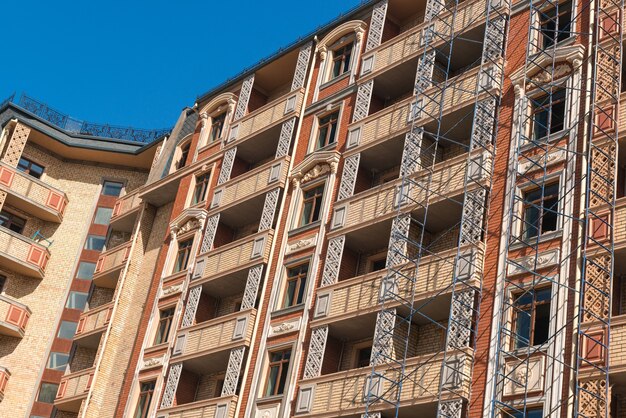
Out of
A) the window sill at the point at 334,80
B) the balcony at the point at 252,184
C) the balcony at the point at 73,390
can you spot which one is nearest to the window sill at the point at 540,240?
the balcony at the point at 252,184

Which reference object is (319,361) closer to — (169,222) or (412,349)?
(412,349)

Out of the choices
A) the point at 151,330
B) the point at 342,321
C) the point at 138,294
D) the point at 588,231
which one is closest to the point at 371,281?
the point at 342,321

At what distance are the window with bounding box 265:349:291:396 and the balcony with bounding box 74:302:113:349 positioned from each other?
12.1 meters

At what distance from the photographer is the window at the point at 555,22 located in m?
30.0

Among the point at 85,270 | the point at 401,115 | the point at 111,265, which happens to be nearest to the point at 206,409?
the point at 401,115

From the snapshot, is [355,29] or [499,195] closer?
[499,195]

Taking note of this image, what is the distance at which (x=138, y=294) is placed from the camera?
42.2 m

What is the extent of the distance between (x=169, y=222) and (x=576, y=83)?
20225 mm

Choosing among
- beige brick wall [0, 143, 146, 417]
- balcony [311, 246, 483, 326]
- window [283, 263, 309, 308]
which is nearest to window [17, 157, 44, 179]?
beige brick wall [0, 143, 146, 417]

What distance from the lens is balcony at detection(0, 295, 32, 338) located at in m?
44.2

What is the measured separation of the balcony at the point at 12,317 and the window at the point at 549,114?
26.5m

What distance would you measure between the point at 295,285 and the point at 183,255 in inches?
318

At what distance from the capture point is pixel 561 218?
26.3m

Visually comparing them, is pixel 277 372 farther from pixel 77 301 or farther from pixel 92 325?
pixel 77 301
